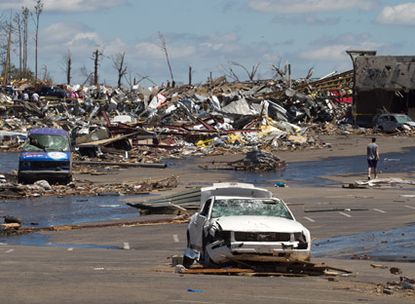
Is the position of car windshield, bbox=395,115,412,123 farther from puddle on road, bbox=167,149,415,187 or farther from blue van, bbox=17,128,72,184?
blue van, bbox=17,128,72,184

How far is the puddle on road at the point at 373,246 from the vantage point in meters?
21.2

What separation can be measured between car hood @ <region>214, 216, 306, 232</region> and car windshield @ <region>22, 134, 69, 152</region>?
21.9 metres

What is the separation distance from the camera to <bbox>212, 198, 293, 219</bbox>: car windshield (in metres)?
19.5

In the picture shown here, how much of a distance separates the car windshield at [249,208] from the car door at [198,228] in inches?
8.0

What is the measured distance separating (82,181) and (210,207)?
23.3 m

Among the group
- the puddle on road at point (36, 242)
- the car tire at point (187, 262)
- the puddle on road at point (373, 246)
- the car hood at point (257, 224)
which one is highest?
the car hood at point (257, 224)

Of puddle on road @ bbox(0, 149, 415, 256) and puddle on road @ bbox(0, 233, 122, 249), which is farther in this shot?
puddle on road @ bbox(0, 233, 122, 249)

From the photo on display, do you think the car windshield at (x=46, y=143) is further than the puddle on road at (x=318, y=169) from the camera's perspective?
No

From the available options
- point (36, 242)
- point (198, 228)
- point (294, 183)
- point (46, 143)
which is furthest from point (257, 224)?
point (294, 183)

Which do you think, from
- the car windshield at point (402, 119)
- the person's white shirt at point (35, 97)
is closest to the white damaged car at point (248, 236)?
the car windshield at point (402, 119)

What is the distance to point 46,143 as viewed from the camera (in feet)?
131

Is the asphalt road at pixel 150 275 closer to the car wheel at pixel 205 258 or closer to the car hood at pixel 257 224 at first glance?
the car wheel at pixel 205 258

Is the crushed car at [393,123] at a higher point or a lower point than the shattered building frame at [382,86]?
lower

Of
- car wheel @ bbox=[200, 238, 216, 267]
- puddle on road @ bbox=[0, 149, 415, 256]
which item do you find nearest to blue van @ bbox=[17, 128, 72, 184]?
puddle on road @ bbox=[0, 149, 415, 256]
